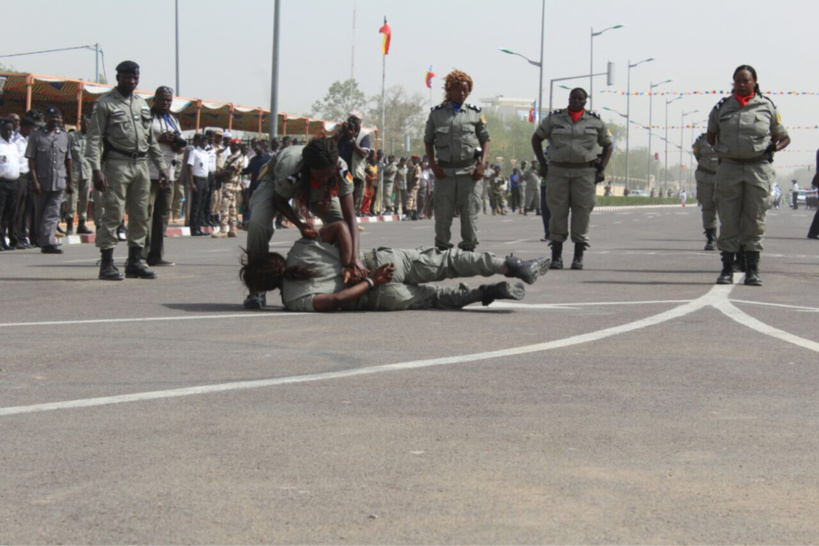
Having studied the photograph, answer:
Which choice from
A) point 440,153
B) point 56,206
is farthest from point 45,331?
point 56,206

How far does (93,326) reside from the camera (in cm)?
855

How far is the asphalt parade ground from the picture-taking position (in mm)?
3848

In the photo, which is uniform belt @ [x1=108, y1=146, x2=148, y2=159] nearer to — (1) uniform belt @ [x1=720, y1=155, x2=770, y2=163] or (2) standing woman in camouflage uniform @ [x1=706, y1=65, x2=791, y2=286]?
(2) standing woman in camouflage uniform @ [x1=706, y1=65, x2=791, y2=286]

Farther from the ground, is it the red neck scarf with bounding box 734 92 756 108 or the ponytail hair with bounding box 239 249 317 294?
the red neck scarf with bounding box 734 92 756 108

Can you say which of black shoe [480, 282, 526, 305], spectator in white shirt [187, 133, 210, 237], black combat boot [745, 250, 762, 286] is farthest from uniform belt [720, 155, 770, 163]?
spectator in white shirt [187, 133, 210, 237]

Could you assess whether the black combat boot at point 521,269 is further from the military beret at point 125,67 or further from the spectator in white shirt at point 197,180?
the spectator in white shirt at point 197,180

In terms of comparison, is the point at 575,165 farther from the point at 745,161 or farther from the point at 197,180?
the point at 197,180

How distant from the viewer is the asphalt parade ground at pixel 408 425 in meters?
3.85

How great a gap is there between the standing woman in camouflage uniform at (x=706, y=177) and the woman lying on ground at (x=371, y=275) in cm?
954

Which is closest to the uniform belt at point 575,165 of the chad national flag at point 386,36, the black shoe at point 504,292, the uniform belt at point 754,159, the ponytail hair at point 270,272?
the uniform belt at point 754,159

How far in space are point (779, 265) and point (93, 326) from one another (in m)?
10.3

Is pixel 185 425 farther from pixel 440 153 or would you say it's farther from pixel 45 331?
pixel 440 153

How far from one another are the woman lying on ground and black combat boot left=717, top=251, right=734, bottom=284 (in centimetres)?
383

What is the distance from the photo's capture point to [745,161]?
41.7 ft
